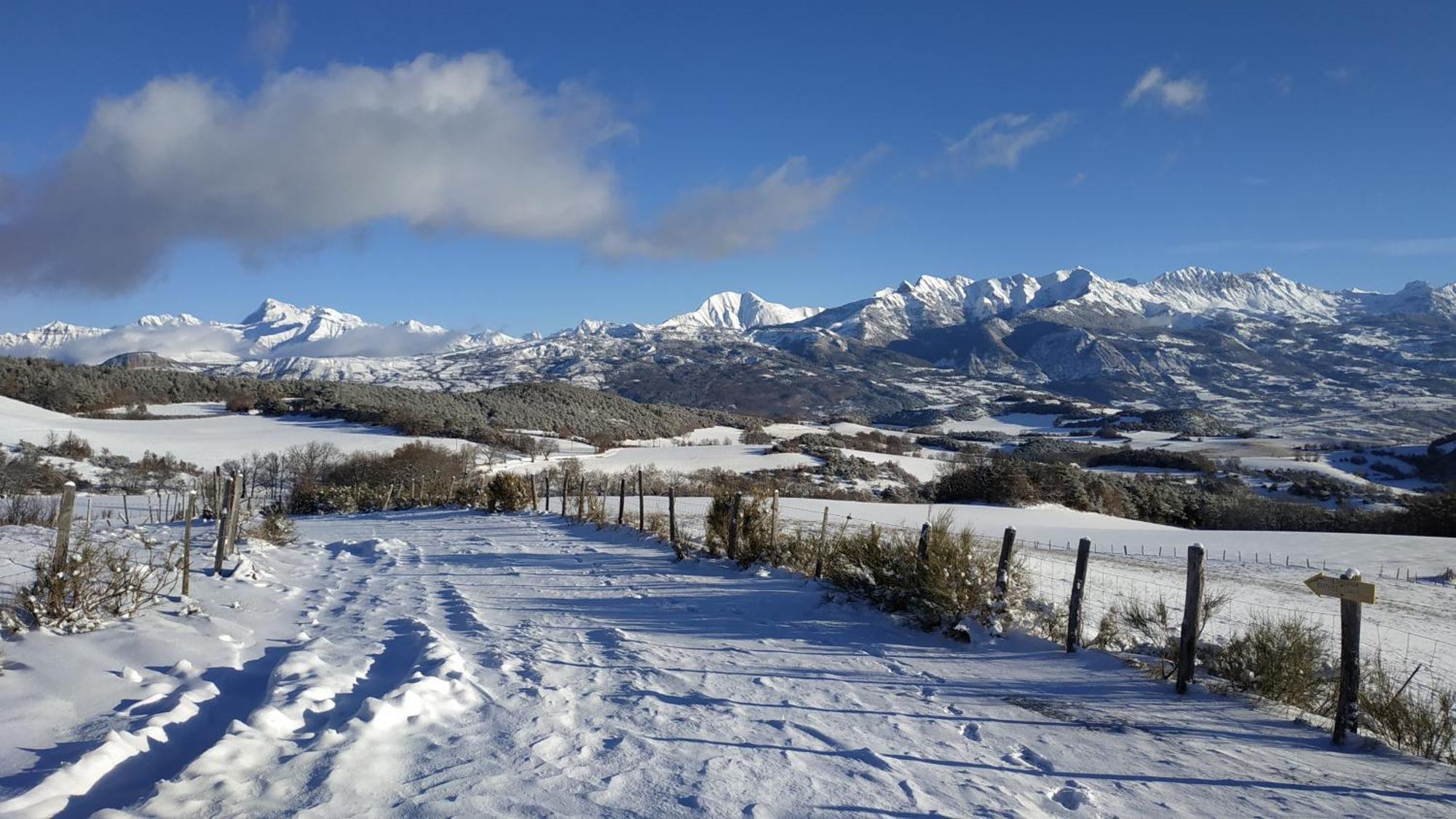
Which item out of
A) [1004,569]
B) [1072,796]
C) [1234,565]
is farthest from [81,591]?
[1234,565]

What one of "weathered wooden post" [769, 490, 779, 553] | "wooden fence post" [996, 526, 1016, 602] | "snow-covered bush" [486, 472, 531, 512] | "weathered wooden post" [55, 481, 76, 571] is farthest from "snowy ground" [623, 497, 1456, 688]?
"weathered wooden post" [55, 481, 76, 571]

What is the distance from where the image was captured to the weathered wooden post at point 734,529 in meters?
12.7

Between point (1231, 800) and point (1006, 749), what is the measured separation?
1.24 m

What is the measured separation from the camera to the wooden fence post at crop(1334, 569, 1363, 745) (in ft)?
17.1

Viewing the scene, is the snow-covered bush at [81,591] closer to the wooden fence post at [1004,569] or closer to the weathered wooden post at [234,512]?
the weathered wooden post at [234,512]

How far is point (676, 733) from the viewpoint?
5012mm

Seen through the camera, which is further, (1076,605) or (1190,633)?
(1076,605)

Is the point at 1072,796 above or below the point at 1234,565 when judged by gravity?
above

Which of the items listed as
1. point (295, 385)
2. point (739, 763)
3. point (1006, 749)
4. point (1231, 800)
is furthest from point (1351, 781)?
point (295, 385)

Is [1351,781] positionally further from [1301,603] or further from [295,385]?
[295,385]

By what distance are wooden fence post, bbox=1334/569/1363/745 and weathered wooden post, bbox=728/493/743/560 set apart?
8.48 meters

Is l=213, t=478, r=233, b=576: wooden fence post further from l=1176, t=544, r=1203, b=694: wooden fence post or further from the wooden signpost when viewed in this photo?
the wooden signpost

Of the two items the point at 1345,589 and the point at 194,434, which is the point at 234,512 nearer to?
the point at 1345,589

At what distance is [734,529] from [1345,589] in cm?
862
